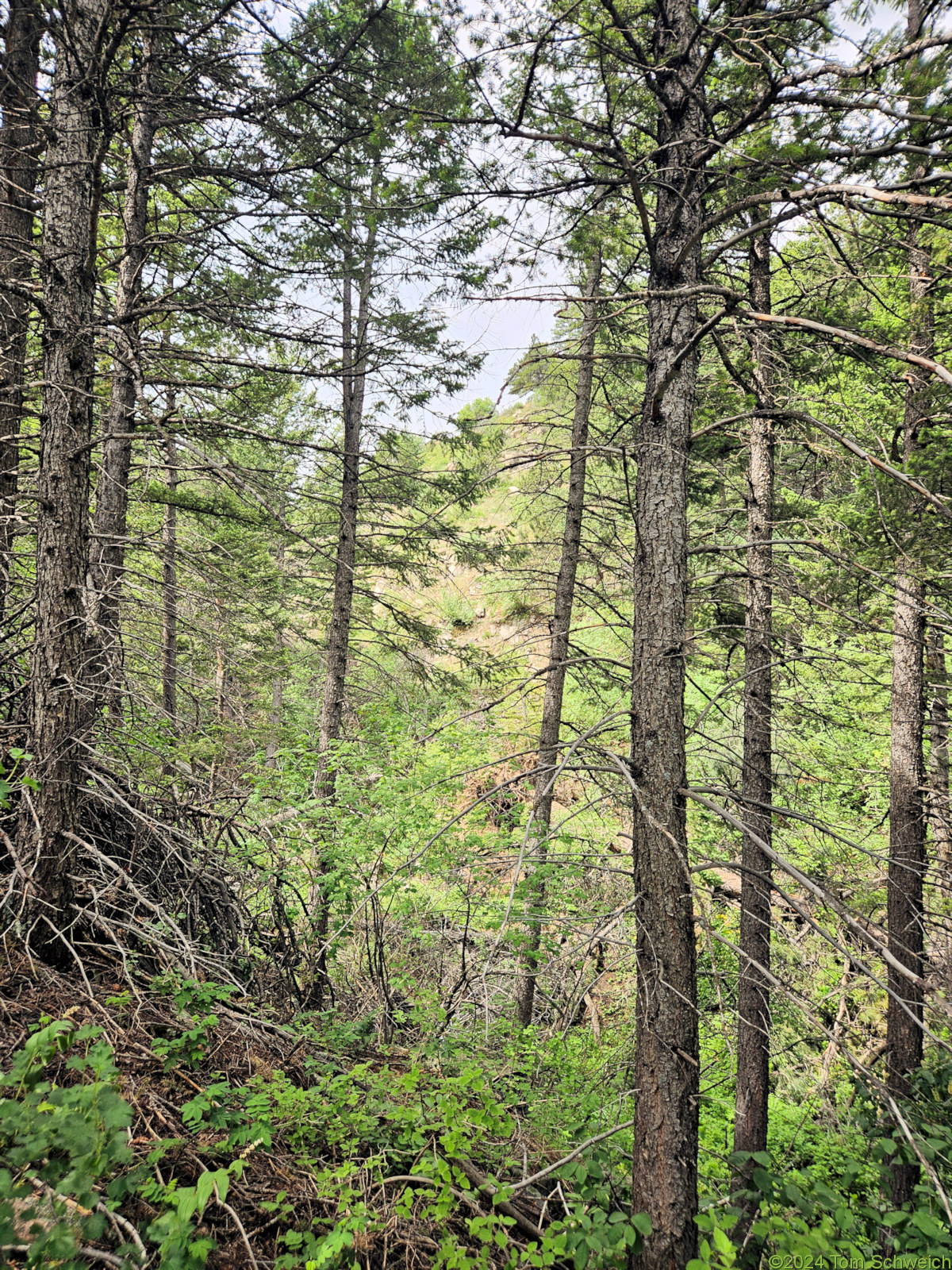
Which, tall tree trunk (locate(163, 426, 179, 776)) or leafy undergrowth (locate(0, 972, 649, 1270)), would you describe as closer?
leafy undergrowth (locate(0, 972, 649, 1270))

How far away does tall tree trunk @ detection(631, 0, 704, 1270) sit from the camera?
2.61 meters

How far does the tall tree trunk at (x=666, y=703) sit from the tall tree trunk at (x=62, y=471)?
2963mm

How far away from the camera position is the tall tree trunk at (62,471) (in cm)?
328

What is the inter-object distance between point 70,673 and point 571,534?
6799 mm

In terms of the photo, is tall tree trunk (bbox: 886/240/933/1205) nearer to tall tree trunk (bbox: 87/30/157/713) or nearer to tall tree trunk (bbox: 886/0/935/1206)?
tall tree trunk (bbox: 886/0/935/1206)

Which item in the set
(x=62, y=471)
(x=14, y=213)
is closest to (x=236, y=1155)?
(x=62, y=471)

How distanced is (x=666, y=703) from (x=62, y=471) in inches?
134

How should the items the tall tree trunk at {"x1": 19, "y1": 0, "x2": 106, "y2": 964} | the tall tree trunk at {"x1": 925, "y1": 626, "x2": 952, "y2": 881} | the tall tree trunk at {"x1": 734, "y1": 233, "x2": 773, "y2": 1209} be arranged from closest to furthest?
1. the tall tree trunk at {"x1": 19, "y1": 0, "x2": 106, "y2": 964}
2. the tall tree trunk at {"x1": 734, "y1": 233, "x2": 773, "y2": 1209}
3. the tall tree trunk at {"x1": 925, "y1": 626, "x2": 952, "y2": 881}

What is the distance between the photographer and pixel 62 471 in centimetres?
335

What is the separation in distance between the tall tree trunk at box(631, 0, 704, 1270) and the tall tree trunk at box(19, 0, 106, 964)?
296cm

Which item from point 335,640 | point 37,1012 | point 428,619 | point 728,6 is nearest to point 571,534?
point 335,640

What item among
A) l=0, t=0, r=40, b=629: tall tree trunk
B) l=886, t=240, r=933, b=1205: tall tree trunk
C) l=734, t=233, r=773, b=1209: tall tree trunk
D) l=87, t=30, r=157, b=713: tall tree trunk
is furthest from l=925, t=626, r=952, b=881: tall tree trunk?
l=0, t=0, r=40, b=629: tall tree trunk

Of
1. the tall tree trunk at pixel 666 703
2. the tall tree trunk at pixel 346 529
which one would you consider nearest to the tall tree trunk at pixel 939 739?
the tall tree trunk at pixel 666 703

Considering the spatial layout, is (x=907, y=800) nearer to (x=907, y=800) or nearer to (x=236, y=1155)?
(x=907, y=800)
